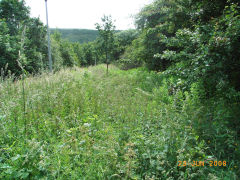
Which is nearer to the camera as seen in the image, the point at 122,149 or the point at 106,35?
the point at 122,149

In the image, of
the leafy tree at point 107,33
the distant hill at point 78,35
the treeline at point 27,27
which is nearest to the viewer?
the leafy tree at point 107,33

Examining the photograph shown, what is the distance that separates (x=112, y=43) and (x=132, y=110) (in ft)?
37.6

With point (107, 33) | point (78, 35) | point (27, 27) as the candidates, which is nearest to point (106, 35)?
point (107, 33)

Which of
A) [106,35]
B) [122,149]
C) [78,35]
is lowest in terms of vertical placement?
[122,149]

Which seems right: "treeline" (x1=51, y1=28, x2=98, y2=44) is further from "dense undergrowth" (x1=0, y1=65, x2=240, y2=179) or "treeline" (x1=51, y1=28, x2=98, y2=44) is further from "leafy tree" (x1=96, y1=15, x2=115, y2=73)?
"dense undergrowth" (x1=0, y1=65, x2=240, y2=179)

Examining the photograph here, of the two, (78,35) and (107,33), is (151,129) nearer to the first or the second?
(107,33)

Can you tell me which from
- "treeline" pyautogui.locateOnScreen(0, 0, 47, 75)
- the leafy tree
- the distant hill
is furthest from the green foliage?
the distant hill

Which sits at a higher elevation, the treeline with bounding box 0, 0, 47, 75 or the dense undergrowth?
the treeline with bounding box 0, 0, 47, 75

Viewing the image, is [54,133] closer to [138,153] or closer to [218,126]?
[138,153]

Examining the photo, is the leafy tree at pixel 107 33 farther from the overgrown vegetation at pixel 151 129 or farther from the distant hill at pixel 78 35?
the distant hill at pixel 78 35

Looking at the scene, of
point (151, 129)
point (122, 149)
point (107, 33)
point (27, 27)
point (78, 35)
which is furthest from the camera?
point (78, 35)

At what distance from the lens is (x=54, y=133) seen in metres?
2.95

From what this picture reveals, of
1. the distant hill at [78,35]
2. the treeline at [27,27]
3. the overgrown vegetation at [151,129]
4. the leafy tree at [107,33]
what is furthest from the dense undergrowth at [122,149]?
the distant hill at [78,35]

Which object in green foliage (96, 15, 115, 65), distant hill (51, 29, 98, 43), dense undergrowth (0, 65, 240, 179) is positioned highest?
distant hill (51, 29, 98, 43)
